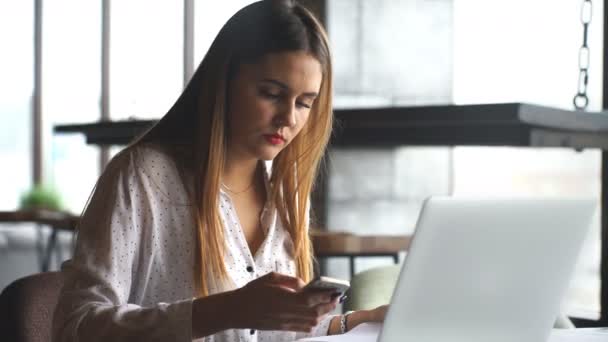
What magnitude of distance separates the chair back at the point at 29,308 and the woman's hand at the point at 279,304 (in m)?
0.48

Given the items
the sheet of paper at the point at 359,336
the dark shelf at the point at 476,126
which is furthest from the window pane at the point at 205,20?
the sheet of paper at the point at 359,336

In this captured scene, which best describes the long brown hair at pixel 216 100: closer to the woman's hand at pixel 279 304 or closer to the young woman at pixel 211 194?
the young woman at pixel 211 194

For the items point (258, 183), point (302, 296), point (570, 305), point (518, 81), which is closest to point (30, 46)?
point (518, 81)

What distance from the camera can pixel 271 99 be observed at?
1.64m

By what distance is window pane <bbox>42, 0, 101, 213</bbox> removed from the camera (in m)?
7.76

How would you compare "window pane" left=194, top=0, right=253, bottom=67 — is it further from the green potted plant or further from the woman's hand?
the woman's hand

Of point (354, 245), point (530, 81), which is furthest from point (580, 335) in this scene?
point (530, 81)

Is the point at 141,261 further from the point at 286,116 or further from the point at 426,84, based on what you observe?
the point at 426,84

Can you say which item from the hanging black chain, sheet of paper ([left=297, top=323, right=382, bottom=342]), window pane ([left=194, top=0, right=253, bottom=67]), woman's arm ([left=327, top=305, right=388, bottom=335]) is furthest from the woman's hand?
window pane ([left=194, top=0, right=253, bottom=67])

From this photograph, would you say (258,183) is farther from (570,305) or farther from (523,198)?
(570,305)

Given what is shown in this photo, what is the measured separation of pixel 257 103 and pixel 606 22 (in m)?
1.97

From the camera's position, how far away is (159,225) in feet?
5.30

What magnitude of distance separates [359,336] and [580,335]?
15.7 inches

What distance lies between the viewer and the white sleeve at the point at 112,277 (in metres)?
1.40
